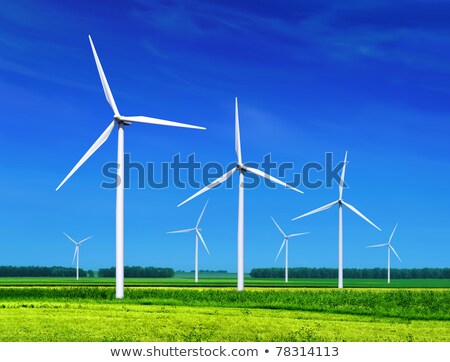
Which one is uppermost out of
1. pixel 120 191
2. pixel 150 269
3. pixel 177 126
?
pixel 177 126

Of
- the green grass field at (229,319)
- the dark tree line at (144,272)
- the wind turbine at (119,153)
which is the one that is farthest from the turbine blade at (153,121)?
the dark tree line at (144,272)

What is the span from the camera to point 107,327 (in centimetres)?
2856

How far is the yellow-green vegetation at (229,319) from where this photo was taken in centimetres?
2677

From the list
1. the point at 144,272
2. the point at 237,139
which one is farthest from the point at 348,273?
the point at 237,139

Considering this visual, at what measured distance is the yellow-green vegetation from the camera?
26.8 m

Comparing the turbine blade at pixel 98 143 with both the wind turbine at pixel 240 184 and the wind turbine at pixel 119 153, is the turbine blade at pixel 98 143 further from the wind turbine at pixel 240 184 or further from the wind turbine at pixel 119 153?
the wind turbine at pixel 240 184

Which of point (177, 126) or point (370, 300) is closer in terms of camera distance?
point (370, 300)

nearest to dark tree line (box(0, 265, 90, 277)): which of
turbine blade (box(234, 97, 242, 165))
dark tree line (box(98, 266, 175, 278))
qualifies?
dark tree line (box(98, 266, 175, 278))

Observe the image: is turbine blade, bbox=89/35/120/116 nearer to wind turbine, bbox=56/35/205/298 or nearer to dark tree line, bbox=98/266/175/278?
wind turbine, bbox=56/35/205/298
